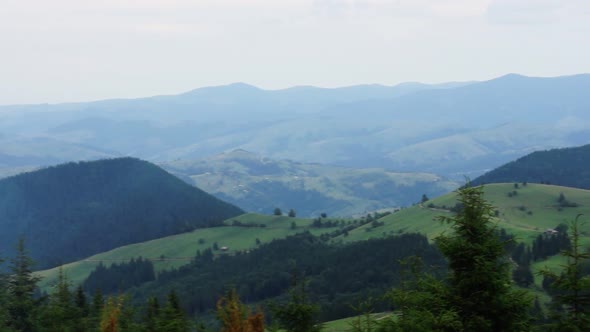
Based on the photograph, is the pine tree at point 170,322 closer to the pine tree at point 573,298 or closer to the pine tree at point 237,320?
the pine tree at point 237,320

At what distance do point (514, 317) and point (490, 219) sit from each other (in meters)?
3.88

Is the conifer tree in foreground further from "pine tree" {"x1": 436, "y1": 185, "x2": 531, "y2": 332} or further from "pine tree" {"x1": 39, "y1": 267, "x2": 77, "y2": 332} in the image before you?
"pine tree" {"x1": 39, "y1": 267, "x2": 77, "y2": 332}

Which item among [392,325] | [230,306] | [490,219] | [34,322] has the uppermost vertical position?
[490,219]

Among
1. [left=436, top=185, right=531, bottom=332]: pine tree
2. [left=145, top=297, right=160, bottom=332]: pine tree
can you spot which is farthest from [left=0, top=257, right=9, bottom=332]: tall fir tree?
[left=436, top=185, right=531, bottom=332]: pine tree

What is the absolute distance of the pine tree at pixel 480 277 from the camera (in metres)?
24.1

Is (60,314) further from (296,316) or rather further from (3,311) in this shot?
(296,316)

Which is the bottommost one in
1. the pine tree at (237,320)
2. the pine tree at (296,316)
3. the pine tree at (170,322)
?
the pine tree at (170,322)

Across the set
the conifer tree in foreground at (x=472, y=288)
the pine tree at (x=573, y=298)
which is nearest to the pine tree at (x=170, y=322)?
the conifer tree in foreground at (x=472, y=288)

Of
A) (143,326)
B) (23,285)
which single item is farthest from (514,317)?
(23,285)

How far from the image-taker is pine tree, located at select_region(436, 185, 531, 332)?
24141 millimetres

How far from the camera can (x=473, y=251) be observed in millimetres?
24672

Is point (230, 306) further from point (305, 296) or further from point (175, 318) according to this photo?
point (175, 318)

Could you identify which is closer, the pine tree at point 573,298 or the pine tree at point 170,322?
the pine tree at point 573,298

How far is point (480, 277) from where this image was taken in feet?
79.6
